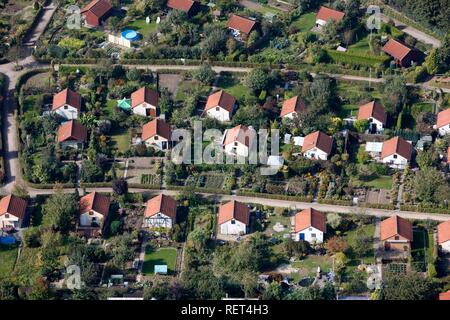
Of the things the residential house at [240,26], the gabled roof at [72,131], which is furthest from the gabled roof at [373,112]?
the gabled roof at [72,131]

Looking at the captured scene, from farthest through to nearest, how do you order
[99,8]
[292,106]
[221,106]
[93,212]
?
[99,8] → [221,106] → [292,106] → [93,212]

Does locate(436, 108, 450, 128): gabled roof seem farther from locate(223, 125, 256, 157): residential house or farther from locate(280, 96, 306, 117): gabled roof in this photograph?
locate(223, 125, 256, 157): residential house

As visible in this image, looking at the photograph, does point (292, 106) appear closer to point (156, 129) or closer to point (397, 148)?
point (397, 148)

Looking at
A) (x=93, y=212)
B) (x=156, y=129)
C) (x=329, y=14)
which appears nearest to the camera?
(x=93, y=212)

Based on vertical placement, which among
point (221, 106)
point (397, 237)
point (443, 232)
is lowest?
point (397, 237)

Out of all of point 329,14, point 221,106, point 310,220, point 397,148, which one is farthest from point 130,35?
point 310,220
